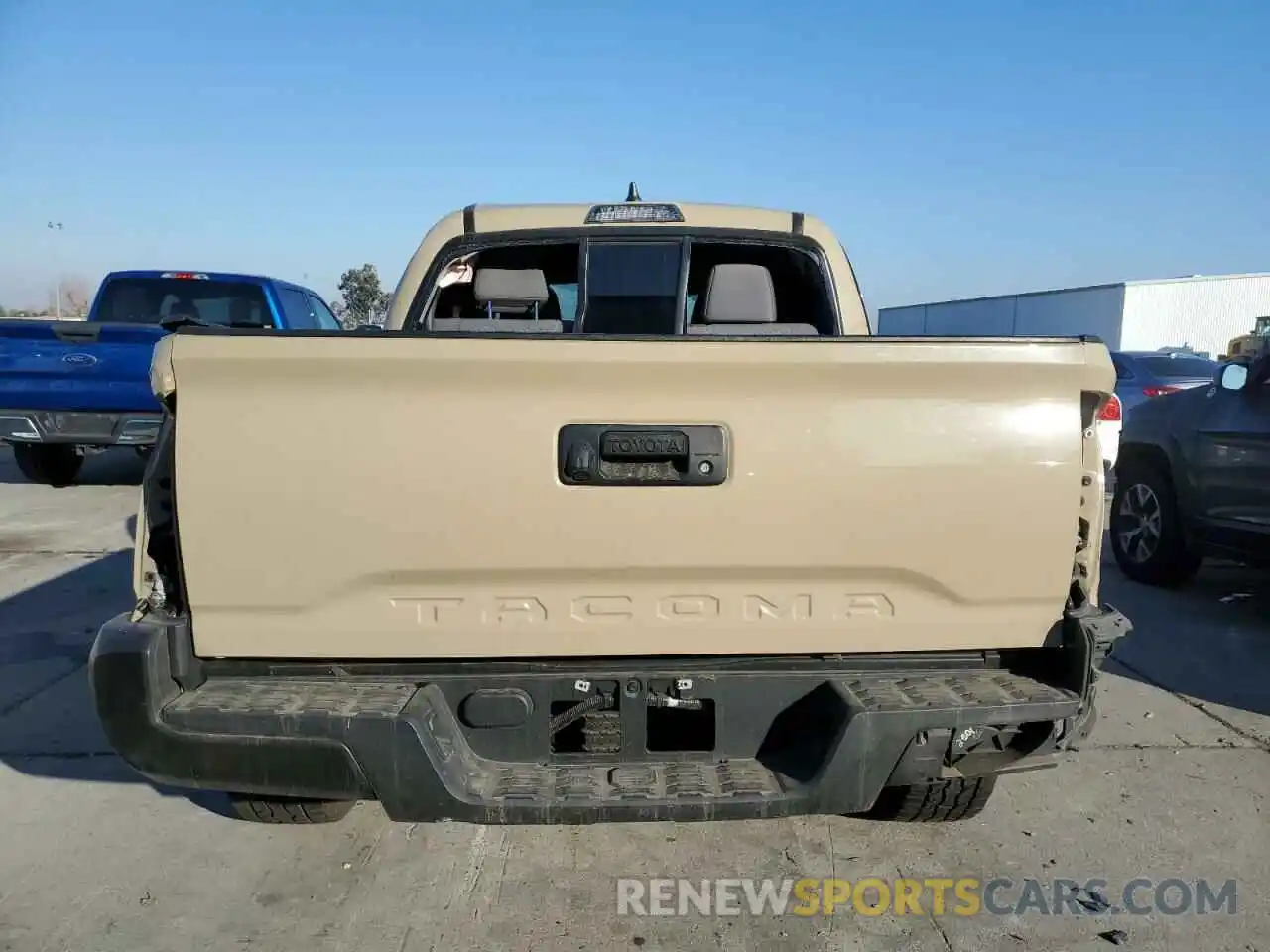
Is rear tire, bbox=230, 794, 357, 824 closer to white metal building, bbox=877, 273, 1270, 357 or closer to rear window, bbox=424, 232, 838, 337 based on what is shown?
rear window, bbox=424, 232, 838, 337

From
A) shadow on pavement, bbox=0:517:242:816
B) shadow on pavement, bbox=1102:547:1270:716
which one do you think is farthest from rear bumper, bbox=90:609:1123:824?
shadow on pavement, bbox=1102:547:1270:716

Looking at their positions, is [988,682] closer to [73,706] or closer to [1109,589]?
[73,706]

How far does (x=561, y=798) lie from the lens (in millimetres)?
2316

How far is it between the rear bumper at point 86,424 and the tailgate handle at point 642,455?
765cm

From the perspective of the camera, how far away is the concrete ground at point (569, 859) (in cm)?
272

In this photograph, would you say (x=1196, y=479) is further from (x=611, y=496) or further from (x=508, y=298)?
(x=611, y=496)

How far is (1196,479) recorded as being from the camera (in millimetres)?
5922

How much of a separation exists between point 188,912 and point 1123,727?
379 cm

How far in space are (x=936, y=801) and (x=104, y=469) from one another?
11.7 metres

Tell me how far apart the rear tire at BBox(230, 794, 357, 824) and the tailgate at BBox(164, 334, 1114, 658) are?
0.82 meters

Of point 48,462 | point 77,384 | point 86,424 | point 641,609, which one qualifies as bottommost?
point 48,462

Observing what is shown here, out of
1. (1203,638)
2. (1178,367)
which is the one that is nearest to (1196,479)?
(1203,638)

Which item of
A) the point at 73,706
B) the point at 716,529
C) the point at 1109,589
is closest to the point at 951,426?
the point at 716,529

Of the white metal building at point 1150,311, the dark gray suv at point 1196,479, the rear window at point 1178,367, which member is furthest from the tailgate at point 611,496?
the white metal building at point 1150,311
